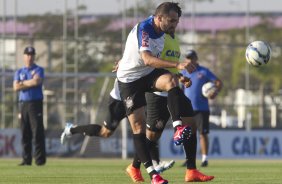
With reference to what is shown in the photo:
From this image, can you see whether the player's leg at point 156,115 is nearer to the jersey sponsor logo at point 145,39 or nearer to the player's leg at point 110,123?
the jersey sponsor logo at point 145,39

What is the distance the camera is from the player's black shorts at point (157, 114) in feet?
48.0

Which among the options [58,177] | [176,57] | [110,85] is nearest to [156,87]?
[176,57]

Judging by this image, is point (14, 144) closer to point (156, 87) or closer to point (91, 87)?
point (91, 87)

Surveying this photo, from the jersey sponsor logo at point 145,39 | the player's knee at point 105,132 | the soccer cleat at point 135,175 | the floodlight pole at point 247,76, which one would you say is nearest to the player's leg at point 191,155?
the soccer cleat at point 135,175

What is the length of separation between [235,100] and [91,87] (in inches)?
182

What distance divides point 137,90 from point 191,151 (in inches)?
47.9

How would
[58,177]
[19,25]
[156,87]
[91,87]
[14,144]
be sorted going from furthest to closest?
[19,25] → [91,87] → [14,144] → [58,177] → [156,87]

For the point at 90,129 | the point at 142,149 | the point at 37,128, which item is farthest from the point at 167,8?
the point at 37,128

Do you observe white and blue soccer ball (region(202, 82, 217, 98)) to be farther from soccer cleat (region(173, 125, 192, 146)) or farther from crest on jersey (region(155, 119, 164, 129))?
soccer cleat (region(173, 125, 192, 146))

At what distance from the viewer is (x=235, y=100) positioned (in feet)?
107

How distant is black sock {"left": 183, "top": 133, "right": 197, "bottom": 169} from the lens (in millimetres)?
13859

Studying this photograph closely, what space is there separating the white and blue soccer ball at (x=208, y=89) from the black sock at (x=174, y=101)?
8381 millimetres

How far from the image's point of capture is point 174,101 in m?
13.0

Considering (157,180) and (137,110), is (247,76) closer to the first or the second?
(137,110)
